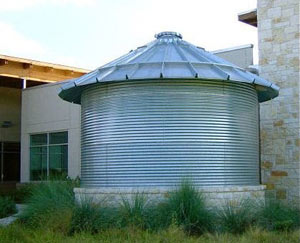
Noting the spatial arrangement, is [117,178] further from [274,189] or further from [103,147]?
[274,189]

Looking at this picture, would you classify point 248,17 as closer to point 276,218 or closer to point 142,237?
point 276,218

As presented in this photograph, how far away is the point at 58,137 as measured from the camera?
2528cm

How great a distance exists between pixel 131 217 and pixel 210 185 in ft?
7.26

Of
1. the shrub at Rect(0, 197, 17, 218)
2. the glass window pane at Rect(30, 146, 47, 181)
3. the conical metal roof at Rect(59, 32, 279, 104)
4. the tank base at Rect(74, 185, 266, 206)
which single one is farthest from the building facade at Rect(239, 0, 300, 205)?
the glass window pane at Rect(30, 146, 47, 181)

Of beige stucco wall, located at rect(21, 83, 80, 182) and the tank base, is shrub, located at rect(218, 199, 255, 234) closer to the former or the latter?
the tank base

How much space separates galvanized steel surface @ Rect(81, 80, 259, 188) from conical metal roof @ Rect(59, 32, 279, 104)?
1.03ft

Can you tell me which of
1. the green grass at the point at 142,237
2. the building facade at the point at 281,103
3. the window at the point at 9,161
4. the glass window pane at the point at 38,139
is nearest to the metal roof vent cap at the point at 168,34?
the building facade at the point at 281,103

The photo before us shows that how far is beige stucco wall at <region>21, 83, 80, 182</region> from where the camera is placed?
24.0 m

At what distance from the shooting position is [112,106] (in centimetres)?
1347

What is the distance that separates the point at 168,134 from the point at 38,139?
14.8 meters

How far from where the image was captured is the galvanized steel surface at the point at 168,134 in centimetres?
1291

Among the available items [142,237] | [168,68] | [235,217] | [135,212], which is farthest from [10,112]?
[142,237]

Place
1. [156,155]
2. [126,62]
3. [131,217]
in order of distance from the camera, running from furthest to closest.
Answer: [126,62] → [156,155] → [131,217]

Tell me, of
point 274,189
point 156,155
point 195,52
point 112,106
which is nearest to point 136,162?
point 156,155
